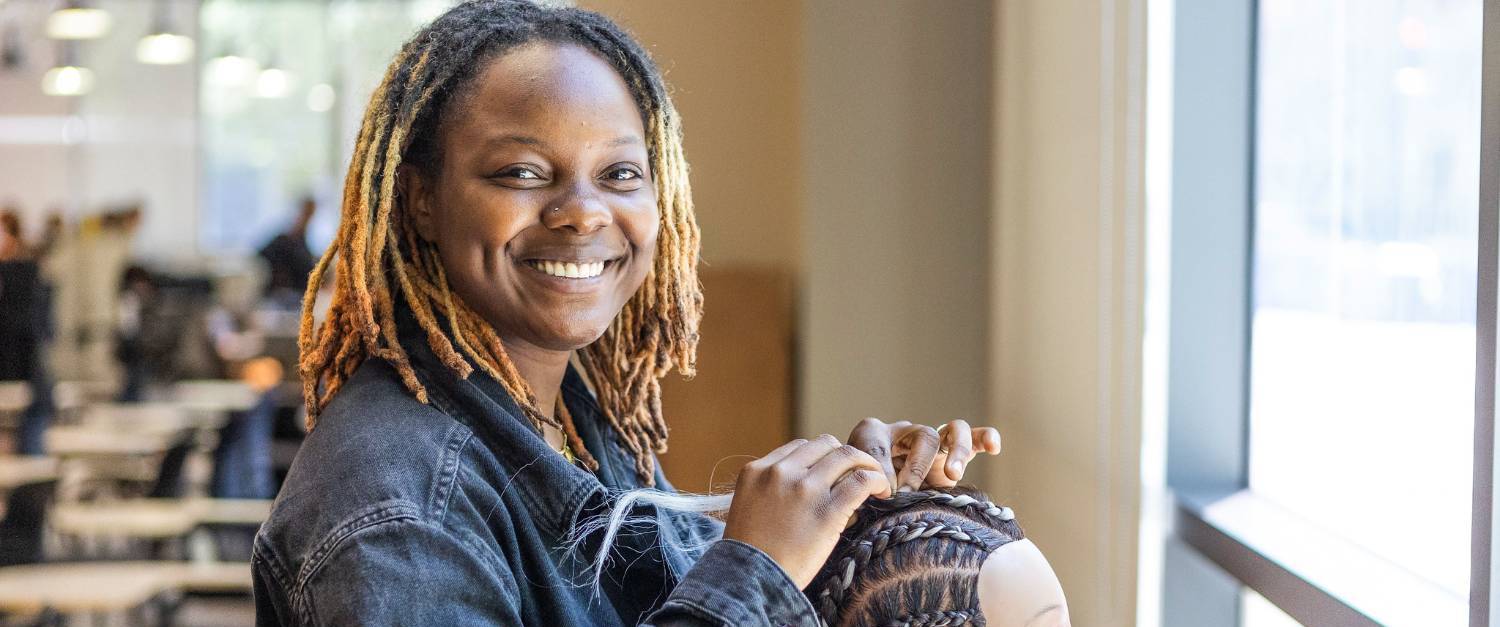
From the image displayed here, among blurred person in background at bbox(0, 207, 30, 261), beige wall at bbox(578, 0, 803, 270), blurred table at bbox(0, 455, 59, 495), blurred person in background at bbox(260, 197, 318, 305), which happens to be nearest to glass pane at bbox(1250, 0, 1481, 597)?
beige wall at bbox(578, 0, 803, 270)

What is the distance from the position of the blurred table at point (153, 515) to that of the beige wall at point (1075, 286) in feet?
9.10

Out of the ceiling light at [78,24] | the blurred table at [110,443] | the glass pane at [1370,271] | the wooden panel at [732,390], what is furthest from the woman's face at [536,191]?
the ceiling light at [78,24]

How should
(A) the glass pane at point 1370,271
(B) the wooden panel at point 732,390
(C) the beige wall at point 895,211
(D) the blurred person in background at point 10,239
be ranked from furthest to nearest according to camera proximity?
(D) the blurred person in background at point 10,239, (B) the wooden panel at point 732,390, (C) the beige wall at point 895,211, (A) the glass pane at point 1370,271

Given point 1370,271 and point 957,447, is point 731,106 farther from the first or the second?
point 957,447

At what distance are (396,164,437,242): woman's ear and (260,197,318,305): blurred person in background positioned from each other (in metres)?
5.59

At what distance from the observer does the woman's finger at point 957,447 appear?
4.17 feet

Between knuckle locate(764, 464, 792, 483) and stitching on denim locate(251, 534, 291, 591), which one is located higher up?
knuckle locate(764, 464, 792, 483)

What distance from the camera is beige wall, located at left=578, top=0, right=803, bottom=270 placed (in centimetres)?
448

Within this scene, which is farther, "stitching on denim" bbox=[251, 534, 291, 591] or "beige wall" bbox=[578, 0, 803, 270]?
"beige wall" bbox=[578, 0, 803, 270]

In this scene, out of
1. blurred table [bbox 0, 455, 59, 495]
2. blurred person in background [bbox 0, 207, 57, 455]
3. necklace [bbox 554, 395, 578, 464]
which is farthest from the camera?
blurred person in background [bbox 0, 207, 57, 455]

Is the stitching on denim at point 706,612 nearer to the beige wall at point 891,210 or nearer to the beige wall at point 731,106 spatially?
the beige wall at point 891,210

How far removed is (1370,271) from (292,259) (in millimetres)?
5716

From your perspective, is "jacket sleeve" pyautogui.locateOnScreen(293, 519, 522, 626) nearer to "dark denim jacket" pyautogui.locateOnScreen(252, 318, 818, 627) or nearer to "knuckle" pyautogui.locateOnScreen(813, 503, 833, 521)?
"dark denim jacket" pyautogui.locateOnScreen(252, 318, 818, 627)

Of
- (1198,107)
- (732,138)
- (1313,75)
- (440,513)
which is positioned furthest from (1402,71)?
(732,138)
